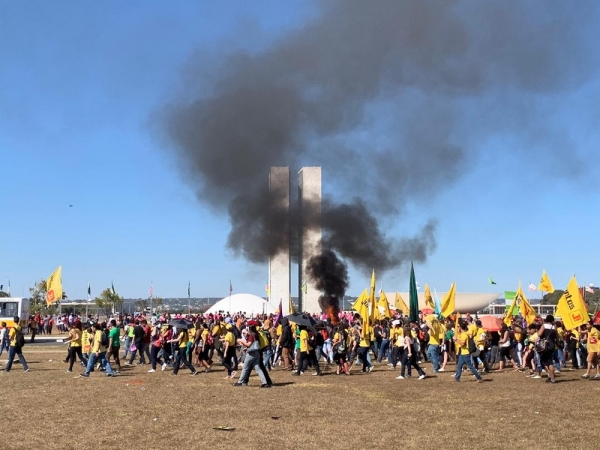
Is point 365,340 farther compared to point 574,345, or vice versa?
point 574,345

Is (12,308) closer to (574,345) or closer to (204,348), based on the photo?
(204,348)

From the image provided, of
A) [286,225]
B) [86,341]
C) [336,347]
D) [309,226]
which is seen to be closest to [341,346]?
[336,347]

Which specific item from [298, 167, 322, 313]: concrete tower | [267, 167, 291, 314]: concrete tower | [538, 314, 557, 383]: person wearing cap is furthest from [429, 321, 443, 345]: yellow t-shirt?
[267, 167, 291, 314]: concrete tower

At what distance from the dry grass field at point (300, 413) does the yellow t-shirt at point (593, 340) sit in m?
0.93

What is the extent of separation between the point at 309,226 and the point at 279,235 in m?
3.94

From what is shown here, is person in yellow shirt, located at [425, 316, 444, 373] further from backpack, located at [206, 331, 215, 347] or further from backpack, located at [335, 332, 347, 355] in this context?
backpack, located at [206, 331, 215, 347]

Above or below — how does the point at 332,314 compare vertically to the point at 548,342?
above

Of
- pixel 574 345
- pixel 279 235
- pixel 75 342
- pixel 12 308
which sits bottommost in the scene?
pixel 574 345

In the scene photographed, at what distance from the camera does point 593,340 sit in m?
16.5

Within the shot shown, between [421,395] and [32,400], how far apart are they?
25.9ft

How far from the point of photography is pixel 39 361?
928 inches

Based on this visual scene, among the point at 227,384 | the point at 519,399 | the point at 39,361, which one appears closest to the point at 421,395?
the point at 519,399

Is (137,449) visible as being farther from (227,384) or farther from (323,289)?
(323,289)

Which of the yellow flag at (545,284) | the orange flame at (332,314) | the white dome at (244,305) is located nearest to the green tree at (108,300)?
the white dome at (244,305)
